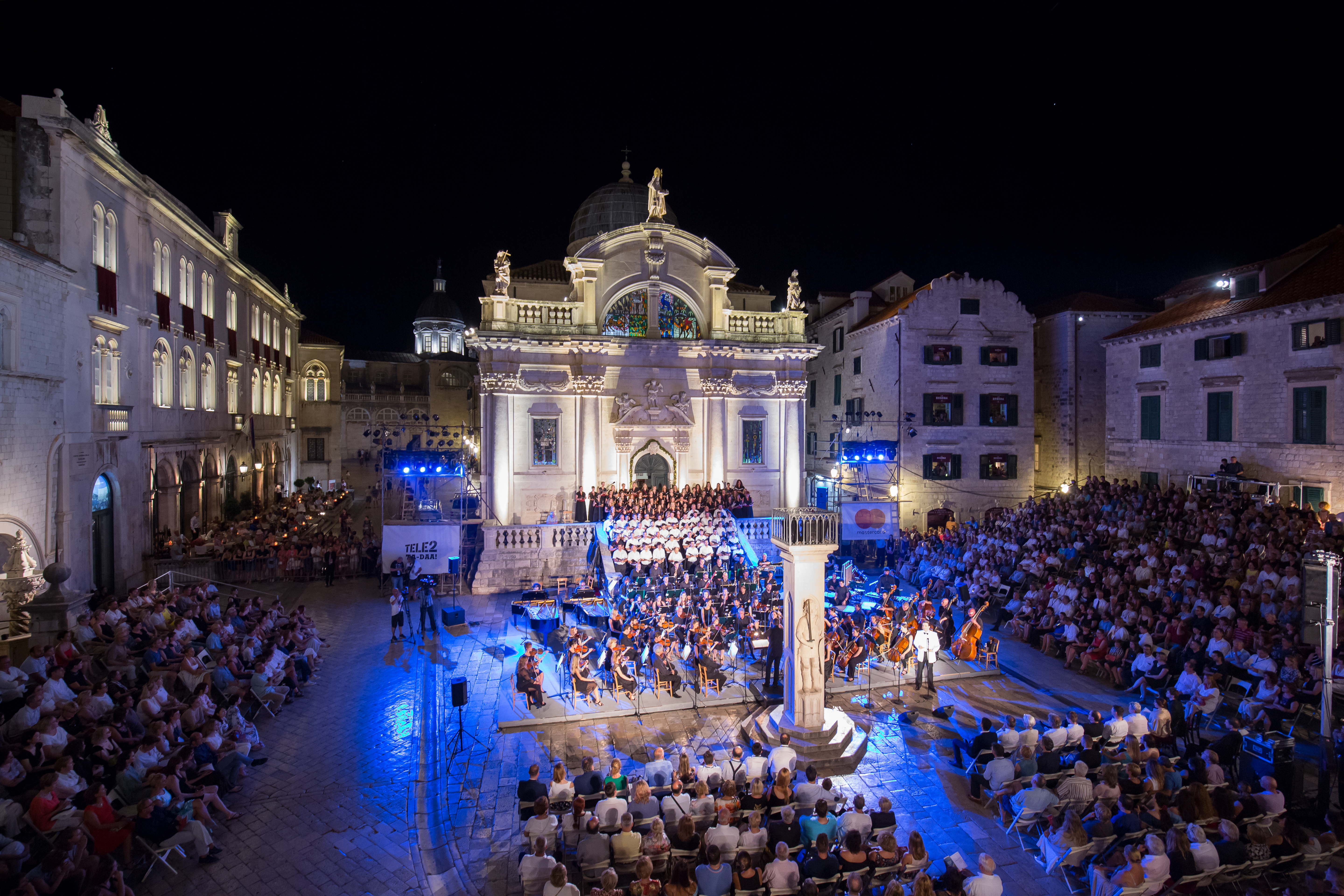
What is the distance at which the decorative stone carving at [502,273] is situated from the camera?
26.4 metres

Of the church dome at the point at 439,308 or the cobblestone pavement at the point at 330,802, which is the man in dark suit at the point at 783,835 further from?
the church dome at the point at 439,308

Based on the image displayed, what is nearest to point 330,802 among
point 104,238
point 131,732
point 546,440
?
point 131,732

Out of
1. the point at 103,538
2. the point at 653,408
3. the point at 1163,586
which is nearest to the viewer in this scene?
the point at 1163,586

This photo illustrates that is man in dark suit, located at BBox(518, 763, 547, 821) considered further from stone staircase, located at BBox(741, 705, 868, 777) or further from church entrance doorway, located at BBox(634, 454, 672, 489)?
church entrance doorway, located at BBox(634, 454, 672, 489)

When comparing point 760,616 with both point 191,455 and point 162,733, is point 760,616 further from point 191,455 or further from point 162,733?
point 191,455

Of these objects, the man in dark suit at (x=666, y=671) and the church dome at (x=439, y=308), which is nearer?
the man in dark suit at (x=666, y=671)

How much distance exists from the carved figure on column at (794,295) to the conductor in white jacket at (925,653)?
59.9 ft

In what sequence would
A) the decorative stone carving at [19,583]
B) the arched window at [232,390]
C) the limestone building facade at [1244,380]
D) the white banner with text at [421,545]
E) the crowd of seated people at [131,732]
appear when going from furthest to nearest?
the arched window at [232,390] → the limestone building facade at [1244,380] → the white banner with text at [421,545] → the decorative stone carving at [19,583] → the crowd of seated people at [131,732]

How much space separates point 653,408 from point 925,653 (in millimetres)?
16581

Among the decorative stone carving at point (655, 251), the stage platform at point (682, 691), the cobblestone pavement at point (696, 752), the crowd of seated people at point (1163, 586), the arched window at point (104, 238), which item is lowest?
the cobblestone pavement at point (696, 752)

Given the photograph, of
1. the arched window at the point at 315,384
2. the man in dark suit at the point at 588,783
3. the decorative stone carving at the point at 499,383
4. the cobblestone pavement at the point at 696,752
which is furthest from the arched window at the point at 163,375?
the arched window at the point at 315,384

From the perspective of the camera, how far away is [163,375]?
81.3 feet

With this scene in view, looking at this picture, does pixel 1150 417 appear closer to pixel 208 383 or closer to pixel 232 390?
pixel 208 383

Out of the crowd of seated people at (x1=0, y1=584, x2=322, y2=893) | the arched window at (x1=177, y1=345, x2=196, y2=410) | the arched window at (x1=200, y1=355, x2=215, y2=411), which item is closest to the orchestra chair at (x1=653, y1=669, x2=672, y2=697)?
the crowd of seated people at (x1=0, y1=584, x2=322, y2=893)
